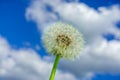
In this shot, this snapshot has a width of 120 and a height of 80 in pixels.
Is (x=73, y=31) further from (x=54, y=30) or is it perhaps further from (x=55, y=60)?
(x=55, y=60)

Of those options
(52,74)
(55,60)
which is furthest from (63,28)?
(52,74)

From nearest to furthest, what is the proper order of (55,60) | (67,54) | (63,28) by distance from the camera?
(55,60)
(67,54)
(63,28)

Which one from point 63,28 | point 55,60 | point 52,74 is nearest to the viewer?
point 52,74

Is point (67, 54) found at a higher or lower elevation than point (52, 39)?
lower

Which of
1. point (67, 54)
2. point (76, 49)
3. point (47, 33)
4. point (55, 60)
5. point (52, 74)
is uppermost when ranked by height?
point (47, 33)

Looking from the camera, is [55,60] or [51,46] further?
[51,46]
